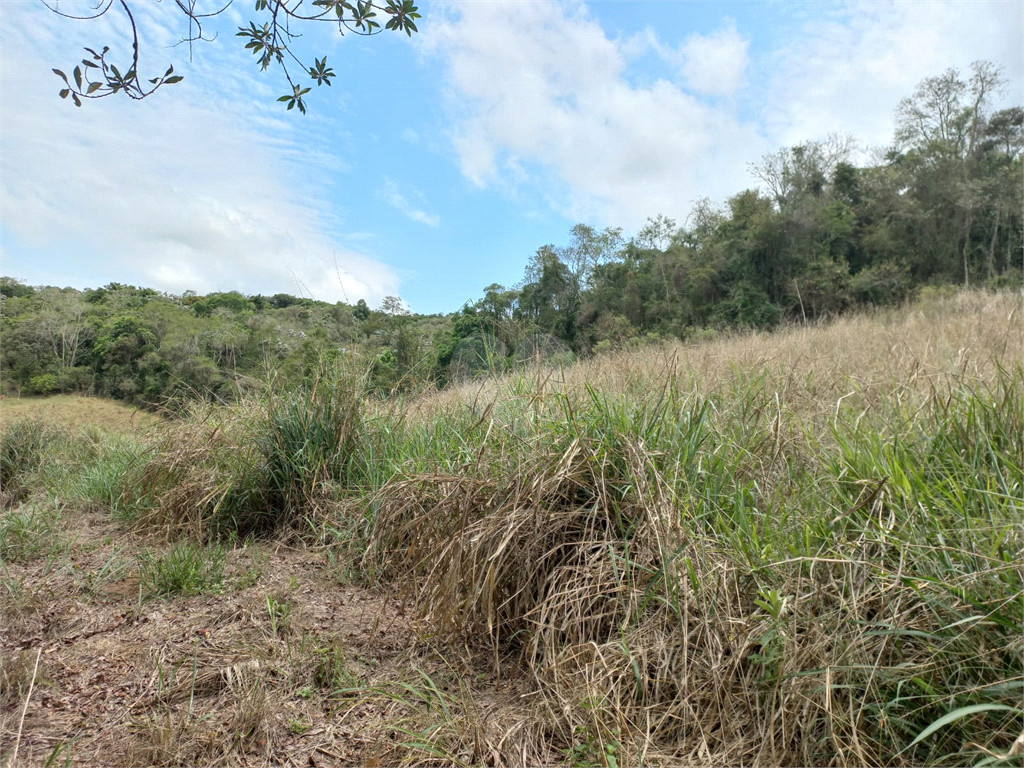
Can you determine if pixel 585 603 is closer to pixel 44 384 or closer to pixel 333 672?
pixel 333 672

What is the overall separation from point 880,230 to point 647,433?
83.9 ft

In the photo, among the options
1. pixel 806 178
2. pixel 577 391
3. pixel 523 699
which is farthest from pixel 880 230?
pixel 523 699

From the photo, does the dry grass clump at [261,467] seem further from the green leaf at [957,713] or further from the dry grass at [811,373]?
the green leaf at [957,713]

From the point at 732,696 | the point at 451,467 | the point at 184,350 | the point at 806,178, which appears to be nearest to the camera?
the point at 732,696

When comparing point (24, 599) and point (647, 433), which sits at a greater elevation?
point (647, 433)

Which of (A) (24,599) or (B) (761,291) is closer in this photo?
(A) (24,599)

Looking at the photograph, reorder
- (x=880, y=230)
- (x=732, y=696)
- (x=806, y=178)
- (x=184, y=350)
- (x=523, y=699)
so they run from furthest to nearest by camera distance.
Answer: (x=806, y=178), (x=880, y=230), (x=184, y=350), (x=523, y=699), (x=732, y=696)

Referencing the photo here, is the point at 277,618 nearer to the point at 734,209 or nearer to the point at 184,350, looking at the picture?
the point at 184,350

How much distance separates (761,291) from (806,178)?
706 cm

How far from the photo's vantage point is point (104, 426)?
7.23 m

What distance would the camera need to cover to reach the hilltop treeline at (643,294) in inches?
183

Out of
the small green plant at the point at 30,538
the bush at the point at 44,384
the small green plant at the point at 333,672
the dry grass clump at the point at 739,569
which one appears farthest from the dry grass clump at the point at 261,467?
the bush at the point at 44,384

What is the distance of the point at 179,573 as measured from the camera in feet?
8.48

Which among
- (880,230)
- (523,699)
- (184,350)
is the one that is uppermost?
(880,230)
